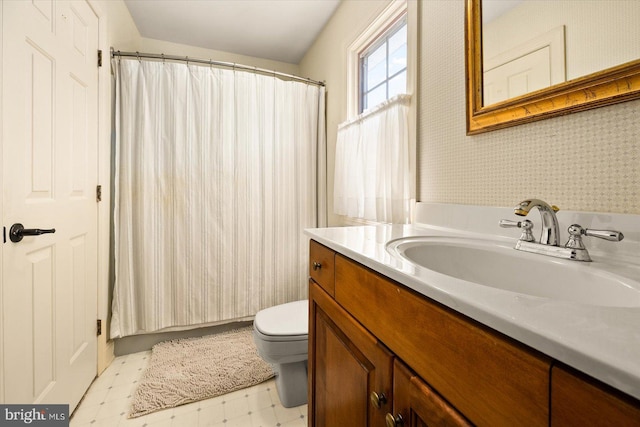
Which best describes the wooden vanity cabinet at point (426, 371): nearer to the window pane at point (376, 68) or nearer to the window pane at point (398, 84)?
the window pane at point (398, 84)

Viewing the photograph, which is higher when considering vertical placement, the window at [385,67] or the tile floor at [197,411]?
the window at [385,67]

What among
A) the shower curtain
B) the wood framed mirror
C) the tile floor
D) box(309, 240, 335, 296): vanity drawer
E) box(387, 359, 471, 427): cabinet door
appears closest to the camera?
box(387, 359, 471, 427): cabinet door

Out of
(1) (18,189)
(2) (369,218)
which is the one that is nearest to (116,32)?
(1) (18,189)

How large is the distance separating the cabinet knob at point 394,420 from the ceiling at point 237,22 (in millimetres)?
2315

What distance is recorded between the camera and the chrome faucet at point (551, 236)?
0.62 metres

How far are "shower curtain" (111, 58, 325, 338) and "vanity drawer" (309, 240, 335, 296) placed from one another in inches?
43.4

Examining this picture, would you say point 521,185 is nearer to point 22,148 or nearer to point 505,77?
point 505,77

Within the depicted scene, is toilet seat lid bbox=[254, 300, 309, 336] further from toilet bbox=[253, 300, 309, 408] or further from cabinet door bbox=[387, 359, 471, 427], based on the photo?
cabinet door bbox=[387, 359, 471, 427]

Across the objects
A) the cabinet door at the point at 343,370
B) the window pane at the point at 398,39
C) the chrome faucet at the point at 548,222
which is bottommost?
the cabinet door at the point at 343,370

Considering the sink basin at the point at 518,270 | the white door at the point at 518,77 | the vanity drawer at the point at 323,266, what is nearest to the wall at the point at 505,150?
the white door at the point at 518,77

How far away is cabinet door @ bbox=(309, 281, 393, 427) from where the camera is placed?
626 mm

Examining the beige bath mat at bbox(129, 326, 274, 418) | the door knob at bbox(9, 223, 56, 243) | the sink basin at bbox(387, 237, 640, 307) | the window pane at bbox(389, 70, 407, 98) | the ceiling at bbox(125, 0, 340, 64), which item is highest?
the ceiling at bbox(125, 0, 340, 64)

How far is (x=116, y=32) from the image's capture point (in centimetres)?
183

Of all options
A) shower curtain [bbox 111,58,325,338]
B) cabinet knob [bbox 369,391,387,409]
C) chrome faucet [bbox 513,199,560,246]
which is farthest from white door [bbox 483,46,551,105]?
shower curtain [bbox 111,58,325,338]
